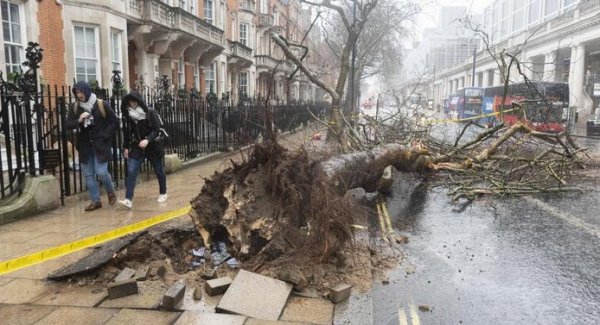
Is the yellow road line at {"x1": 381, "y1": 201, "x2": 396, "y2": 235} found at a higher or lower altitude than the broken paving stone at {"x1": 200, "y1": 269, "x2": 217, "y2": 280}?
lower

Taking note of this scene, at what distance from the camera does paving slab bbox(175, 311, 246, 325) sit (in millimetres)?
3496

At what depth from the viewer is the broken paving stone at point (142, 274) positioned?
4.19m

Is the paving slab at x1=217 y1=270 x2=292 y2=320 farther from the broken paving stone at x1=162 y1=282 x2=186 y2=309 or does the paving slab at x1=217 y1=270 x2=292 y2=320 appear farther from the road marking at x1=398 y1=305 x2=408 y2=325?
the road marking at x1=398 y1=305 x2=408 y2=325

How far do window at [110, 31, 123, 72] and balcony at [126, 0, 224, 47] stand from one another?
0.93m

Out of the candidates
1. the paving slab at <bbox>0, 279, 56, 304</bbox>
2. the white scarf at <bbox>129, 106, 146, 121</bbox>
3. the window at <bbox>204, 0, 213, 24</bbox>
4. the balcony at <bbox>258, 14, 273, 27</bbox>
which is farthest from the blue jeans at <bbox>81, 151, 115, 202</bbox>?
the balcony at <bbox>258, 14, 273, 27</bbox>

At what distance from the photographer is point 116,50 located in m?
17.0

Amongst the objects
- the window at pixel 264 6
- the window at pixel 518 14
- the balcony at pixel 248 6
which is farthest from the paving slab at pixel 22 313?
the window at pixel 518 14

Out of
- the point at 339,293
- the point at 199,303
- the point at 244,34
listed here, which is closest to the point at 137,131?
the point at 199,303

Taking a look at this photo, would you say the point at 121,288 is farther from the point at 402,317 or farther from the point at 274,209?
the point at 402,317

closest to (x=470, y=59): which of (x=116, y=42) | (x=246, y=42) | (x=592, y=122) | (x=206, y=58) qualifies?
(x=246, y=42)

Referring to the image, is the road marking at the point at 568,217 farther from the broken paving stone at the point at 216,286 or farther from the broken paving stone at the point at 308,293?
the broken paving stone at the point at 216,286

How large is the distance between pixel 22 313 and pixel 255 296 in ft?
5.85

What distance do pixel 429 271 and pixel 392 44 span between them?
41.0 m

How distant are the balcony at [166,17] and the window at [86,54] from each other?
6.52ft
